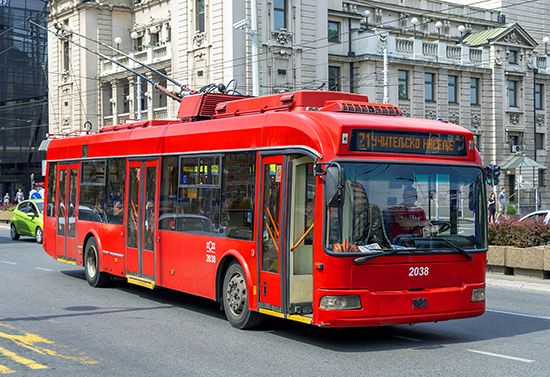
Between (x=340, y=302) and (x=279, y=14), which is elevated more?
(x=279, y=14)

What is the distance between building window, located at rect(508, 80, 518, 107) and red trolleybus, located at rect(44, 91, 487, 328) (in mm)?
52202

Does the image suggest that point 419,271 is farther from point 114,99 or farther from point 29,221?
point 114,99

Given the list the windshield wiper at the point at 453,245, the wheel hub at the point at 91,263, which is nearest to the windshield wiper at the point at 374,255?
the windshield wiper at the point at 453,245

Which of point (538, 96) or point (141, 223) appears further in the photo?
point (538, 96)

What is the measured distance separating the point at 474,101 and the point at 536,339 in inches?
2018

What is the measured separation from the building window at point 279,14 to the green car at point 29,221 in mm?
22004

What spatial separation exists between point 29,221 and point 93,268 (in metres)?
15.2

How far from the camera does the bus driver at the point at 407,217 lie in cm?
1002

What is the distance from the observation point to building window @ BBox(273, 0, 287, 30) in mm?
49062

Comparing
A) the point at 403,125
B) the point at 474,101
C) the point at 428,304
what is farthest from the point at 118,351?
the point at 474,101

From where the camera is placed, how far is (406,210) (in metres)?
10.1

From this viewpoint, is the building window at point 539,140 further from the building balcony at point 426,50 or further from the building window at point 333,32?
the building window at point 333,32

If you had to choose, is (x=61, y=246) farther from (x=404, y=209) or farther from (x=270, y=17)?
(x=270, y=17)

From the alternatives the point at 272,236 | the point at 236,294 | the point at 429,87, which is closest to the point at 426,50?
the point at 429,87
